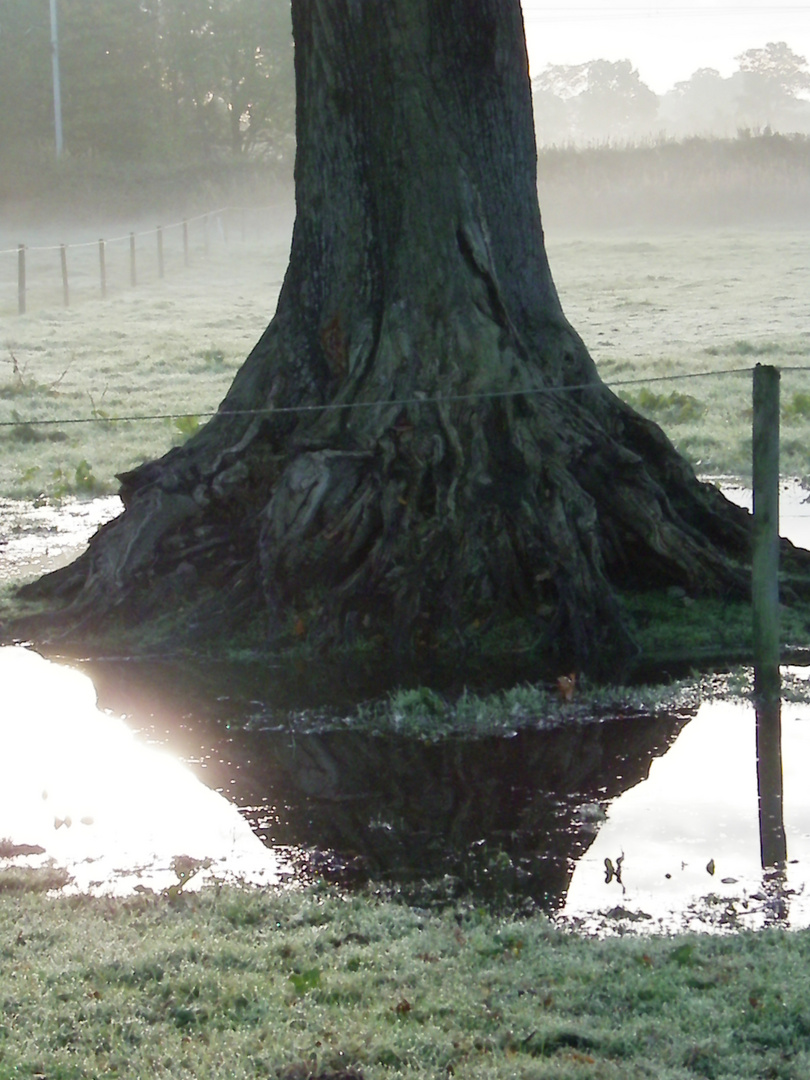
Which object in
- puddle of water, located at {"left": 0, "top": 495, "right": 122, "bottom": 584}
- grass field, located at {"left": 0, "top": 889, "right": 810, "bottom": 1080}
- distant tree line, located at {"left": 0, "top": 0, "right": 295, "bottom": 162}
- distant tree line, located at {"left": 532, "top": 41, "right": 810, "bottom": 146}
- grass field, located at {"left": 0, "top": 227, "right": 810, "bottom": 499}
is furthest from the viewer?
distant tree line, located at {"left": 532, "top": 41, "right": 810, "bottom": 146}

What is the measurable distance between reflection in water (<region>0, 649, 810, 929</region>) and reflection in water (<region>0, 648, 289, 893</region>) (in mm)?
12

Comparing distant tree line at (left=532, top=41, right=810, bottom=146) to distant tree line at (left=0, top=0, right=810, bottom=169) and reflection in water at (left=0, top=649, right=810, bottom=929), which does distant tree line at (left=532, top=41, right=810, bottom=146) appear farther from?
reflection in water at (left=0, top=649, right=810, bottom=929)

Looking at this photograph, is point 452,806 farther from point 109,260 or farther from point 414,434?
point 109,260

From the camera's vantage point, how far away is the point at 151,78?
68938mm

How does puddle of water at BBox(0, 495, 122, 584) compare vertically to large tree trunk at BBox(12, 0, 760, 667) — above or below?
below

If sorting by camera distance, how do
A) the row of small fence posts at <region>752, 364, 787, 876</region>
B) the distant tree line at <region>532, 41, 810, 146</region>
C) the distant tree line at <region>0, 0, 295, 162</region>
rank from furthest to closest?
the distant tree line at <region>532, 41, 810, 146</region> < the distant tree line at <region>0, 0, 295, 162</region> < the row of small fence posts at <region>752, 364, 787, 876</region>

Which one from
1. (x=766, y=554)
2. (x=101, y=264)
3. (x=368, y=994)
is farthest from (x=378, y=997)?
(x=101, y=264)

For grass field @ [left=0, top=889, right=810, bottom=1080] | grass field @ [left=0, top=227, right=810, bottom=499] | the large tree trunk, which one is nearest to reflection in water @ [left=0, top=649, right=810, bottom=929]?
grass field @ [left=0, top=889, right=810, bottom=1080]

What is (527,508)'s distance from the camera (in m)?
8.43

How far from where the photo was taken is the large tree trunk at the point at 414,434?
8.44 meters

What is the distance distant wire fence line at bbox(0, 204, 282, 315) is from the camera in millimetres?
38281

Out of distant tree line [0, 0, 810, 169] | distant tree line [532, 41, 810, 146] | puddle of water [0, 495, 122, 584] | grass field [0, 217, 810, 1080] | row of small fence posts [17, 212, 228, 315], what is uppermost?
distant tree line [532, 41, 810, 146]

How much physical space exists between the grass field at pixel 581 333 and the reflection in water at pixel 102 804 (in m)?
2.92

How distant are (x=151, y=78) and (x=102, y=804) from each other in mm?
67000
